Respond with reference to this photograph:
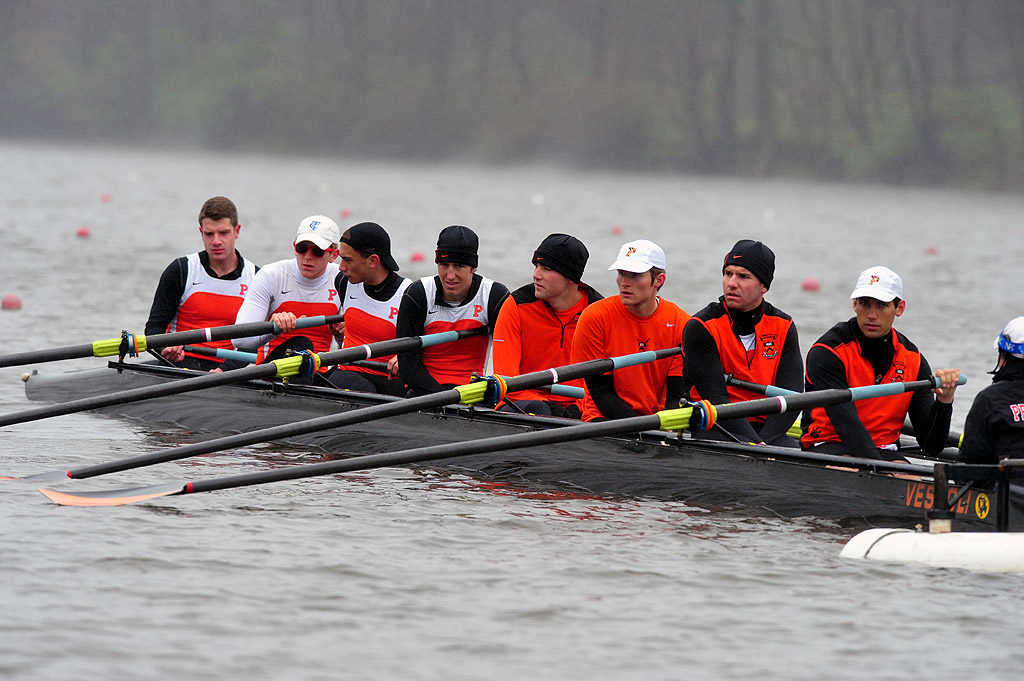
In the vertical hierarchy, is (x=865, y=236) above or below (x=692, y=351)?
above

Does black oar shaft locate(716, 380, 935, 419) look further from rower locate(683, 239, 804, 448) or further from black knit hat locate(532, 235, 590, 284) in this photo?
black knit hat locate(532, 235, 590, 284)

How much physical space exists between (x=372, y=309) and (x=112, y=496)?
2552 millimetres

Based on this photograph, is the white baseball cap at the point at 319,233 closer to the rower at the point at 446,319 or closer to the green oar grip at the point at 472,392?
the rower at the point at 446,319

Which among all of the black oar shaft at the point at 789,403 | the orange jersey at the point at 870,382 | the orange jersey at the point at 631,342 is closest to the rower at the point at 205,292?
the orange jersey at the point at 631,342

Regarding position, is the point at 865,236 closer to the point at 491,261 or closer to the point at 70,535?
the point at 491,261

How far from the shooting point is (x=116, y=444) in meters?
8.58

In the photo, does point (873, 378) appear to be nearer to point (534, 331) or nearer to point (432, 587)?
point (534, 331)

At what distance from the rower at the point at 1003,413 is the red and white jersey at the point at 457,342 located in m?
3.18

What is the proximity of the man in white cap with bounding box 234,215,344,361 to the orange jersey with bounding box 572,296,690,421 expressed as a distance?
2.22 metres

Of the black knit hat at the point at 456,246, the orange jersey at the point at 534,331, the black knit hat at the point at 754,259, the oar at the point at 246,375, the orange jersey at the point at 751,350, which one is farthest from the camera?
the black knit hat at the point at 456,246

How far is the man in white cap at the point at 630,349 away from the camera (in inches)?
300

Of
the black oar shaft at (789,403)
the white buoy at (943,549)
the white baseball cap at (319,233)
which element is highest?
the white baseball cap at (319,233)

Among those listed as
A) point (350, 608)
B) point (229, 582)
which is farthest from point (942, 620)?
point (229, 582)

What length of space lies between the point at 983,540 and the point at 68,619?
12.4 ft
